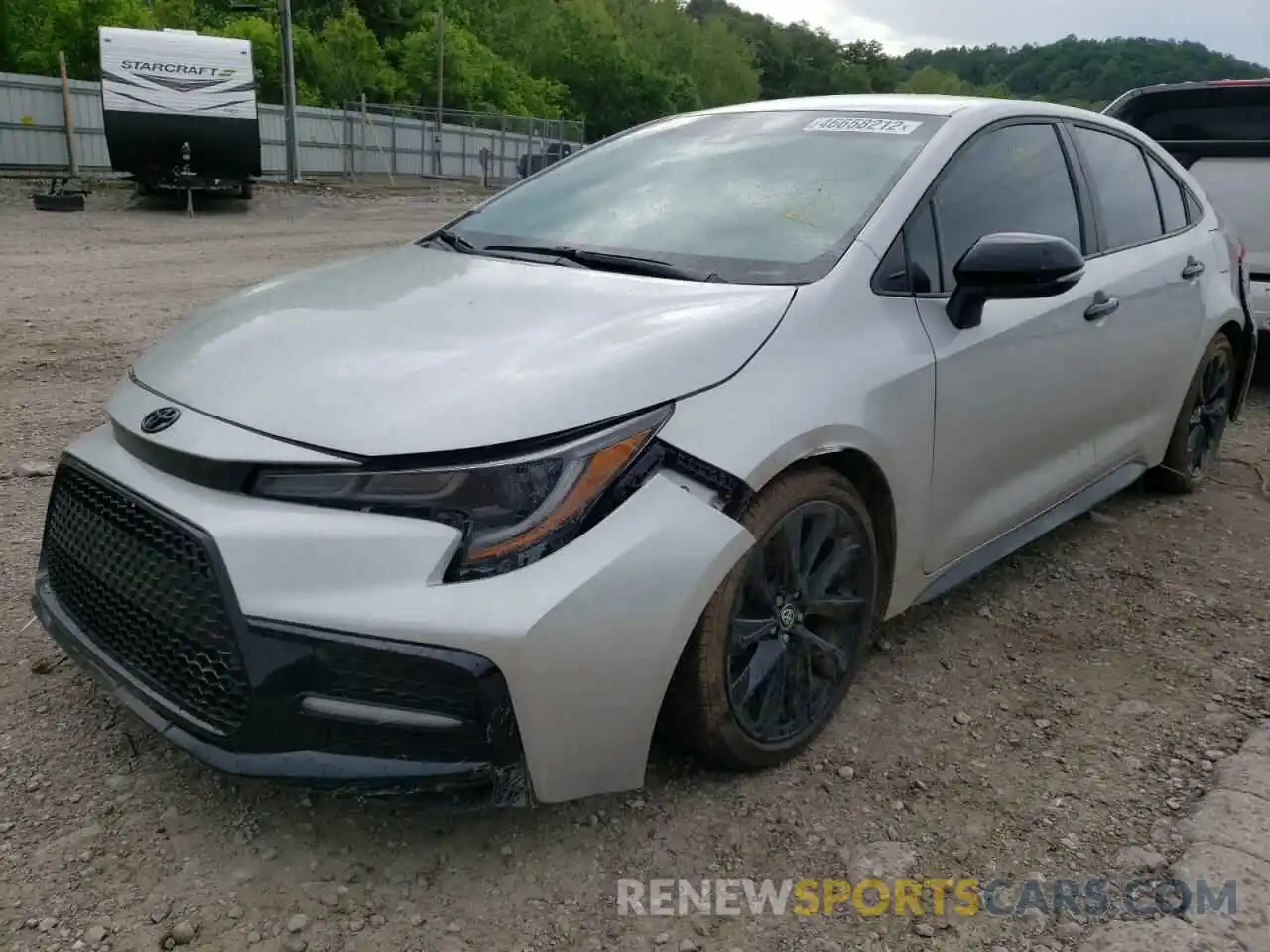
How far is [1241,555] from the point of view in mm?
4148

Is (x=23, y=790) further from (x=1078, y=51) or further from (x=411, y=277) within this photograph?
(x=1078, y=51)

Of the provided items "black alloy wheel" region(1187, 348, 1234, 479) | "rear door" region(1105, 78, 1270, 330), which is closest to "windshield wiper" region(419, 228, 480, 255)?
"black alloy wheel" region(1187, 348, 1234, 479)

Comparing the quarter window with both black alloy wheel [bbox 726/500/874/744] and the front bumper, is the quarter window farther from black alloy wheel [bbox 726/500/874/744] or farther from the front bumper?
the front bumper

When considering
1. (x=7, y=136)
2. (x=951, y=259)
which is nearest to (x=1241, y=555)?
(x=951, y=259)

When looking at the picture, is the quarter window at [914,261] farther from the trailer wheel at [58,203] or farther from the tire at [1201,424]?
the trailer wheel at [58,203]

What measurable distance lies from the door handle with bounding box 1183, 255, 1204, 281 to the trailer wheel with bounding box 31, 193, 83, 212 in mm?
16488

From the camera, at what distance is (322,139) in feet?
87.6

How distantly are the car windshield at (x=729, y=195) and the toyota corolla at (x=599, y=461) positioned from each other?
0.04 ft

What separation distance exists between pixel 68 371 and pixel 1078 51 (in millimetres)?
107672

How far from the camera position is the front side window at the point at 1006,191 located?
3.03 meters

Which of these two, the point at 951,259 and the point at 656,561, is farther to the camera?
the point at 951,259

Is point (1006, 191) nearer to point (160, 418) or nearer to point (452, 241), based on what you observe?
point (452, 241)

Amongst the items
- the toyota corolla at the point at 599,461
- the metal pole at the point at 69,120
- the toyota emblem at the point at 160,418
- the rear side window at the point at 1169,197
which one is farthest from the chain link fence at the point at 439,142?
the toyota emblem at the point at 160,418

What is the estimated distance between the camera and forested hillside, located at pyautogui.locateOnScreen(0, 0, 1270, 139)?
35844 mm
